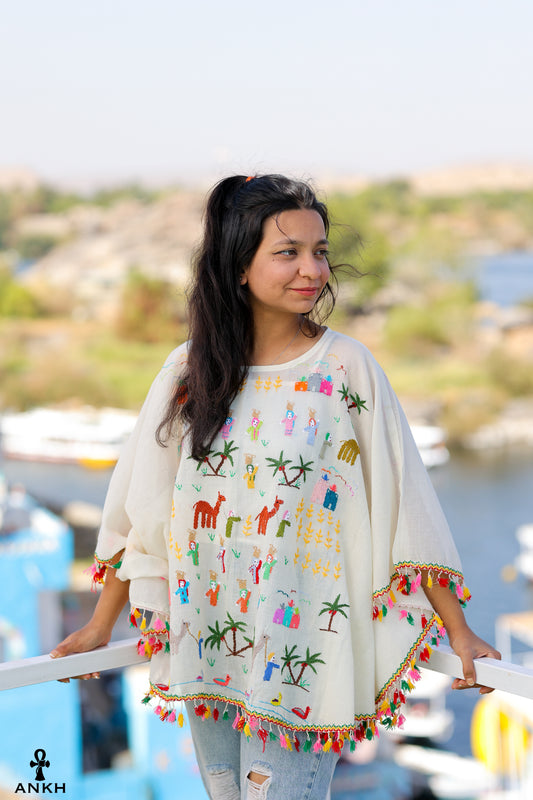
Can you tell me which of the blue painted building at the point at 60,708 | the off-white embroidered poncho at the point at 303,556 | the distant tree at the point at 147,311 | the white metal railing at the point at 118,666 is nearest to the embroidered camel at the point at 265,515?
the off-white embroidered poncho at the point at 303,556

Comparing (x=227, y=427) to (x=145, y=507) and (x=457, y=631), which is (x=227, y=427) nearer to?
(x=145, y=507)

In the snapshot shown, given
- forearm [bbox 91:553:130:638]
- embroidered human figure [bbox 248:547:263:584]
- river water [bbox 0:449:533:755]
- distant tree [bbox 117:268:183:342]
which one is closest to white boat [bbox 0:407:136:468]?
river water [bbox 0:449:533:755]

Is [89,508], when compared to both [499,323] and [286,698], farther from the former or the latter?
[286,698]

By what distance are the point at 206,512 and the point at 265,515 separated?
0.07m

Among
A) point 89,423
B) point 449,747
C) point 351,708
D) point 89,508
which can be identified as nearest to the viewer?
point 351,708

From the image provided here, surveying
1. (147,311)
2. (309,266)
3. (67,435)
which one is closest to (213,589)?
(309,266)

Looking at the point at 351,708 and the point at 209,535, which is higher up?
the point at 209,535

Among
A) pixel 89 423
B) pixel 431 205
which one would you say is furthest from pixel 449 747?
pixel 431 205

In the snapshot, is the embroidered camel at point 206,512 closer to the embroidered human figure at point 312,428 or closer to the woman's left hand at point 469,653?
the embroidered human figure at point 312,428

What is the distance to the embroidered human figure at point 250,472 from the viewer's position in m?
0.92

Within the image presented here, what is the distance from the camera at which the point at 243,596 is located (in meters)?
0.93

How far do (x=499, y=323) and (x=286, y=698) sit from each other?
22106mm

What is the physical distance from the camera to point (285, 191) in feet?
3.03

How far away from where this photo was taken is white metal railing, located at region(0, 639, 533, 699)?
2.75 feet
